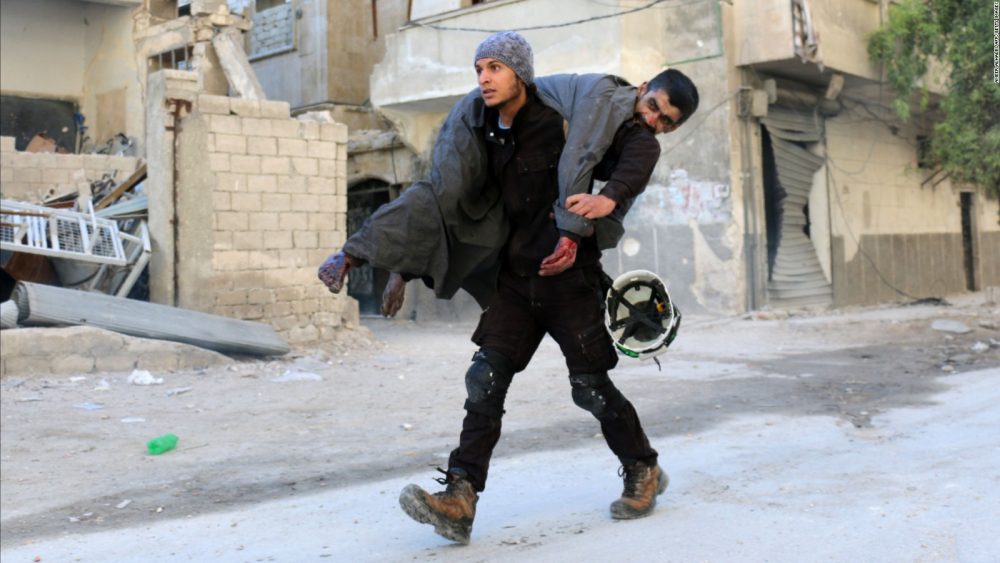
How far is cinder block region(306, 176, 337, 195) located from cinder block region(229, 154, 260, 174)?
65 centimetres

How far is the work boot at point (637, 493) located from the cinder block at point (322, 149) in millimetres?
7582

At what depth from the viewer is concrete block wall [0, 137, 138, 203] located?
11.9 meters

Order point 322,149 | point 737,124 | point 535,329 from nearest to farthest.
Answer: point 535,329 < point 322,149 < point 737,124

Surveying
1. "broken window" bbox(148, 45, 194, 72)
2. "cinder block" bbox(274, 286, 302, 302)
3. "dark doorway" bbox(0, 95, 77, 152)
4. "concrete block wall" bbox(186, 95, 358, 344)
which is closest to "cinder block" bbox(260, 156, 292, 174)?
"concrete block wall" bbox(186, 95, 358, 344)

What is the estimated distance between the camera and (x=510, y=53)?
3.05 m

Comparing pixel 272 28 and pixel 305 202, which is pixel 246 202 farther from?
pixel 272 28

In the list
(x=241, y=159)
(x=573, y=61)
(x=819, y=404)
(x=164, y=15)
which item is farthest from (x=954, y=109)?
(x=164, y=15)

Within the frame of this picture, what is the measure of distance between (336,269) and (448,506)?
2.67ft

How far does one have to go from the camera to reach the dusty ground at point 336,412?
4.75m

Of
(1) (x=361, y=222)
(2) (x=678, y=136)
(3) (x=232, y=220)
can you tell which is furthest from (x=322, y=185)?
(1) (x=361, y=222)

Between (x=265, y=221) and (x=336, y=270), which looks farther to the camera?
(x=265, y=221)

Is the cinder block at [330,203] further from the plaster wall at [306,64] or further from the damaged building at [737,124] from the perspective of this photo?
the plaster wall at [306,64]

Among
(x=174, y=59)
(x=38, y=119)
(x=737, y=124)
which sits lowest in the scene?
(x=737, y=124)

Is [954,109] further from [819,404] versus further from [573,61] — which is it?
[819,404]
